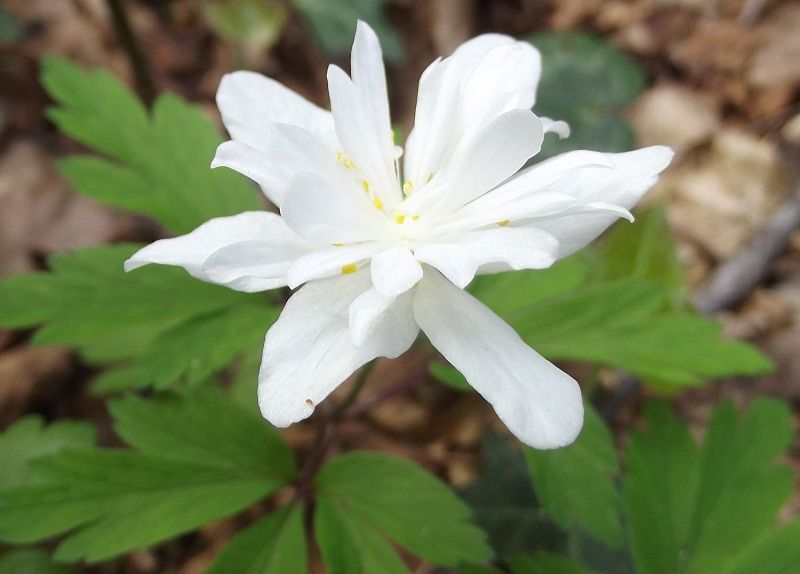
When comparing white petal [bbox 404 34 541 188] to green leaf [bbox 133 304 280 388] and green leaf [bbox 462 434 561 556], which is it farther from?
green leaf [bbox 462 434 561 556]

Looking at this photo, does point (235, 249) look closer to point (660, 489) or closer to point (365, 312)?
point (365, 312)

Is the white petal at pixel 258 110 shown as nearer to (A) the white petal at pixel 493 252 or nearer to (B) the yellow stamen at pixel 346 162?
(B) the yellow stamen at pixel 346 162

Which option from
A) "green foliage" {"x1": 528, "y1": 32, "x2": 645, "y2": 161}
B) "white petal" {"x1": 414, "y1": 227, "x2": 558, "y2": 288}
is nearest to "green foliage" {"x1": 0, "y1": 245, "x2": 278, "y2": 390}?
"white petal" {"x1": 414, "y1": 227, "x2": 558, "y2": 288}

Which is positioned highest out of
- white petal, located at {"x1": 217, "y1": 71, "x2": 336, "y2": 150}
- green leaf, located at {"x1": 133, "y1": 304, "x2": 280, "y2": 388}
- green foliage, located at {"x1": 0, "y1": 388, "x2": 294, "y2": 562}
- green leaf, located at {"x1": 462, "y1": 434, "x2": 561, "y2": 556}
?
white petal, located at {"x1": 217, "y1": 71, "x2": 336, "y2": 150}

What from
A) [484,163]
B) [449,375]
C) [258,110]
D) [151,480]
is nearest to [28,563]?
[151,480]

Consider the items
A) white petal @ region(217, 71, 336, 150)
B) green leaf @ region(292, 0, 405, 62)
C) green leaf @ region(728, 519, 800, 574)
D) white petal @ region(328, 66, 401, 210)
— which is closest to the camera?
white petal @ region(328, 66, 401, 210)

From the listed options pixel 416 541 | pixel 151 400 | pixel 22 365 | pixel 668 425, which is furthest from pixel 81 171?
pixel 668 425
